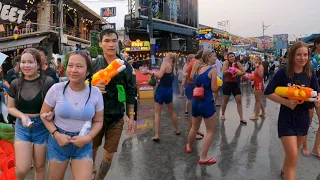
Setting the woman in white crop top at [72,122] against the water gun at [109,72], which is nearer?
the woman in white crop top at [72,122]

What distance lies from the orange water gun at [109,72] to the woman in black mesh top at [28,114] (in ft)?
1.78

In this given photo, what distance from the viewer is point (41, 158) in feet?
9.48

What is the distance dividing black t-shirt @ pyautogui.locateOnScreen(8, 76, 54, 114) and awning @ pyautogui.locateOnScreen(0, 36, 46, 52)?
16621mm

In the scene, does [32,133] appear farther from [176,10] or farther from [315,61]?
[176,10]

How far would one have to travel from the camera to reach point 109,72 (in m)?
2.95

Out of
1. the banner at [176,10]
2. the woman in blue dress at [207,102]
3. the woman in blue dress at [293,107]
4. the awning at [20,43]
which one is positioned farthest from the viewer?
the banner at [176,10]

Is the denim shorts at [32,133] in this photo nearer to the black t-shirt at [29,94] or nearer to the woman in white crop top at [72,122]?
the black t-shirt at [29,94]

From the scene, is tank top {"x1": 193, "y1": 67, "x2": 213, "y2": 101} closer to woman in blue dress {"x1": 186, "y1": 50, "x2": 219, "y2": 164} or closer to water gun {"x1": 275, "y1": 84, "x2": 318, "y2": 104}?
woman in blue dress {"x1": 186, "y1": 50, "x2": 219, "y2": 164}

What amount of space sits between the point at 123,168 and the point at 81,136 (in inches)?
80.5

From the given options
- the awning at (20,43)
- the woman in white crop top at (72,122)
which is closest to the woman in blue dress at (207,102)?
the woman in white crop top at (72,122)

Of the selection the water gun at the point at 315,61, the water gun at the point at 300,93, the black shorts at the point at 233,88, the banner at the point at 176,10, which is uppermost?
the banner at the point at 176,10

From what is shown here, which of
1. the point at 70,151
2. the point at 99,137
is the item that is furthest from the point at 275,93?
the point at 70,151

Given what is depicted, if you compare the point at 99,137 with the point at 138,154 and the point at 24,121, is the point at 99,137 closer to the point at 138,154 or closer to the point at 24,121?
the point at 24,121

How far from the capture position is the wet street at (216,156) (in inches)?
153
